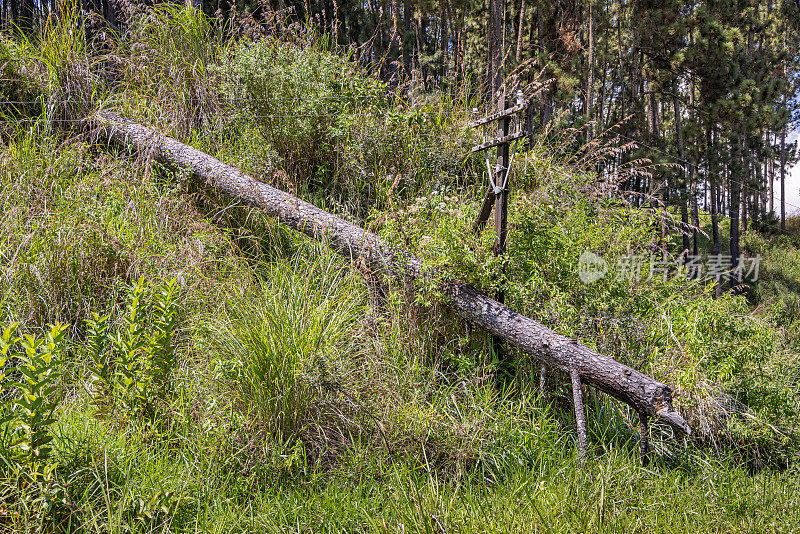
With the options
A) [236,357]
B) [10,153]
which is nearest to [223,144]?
[10,153]

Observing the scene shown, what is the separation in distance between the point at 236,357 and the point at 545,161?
384 cm

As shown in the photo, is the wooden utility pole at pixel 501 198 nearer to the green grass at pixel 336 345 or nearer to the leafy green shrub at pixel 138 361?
the green grass at pixel 336 345

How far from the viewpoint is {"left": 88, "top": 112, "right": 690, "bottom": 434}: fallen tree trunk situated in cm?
289

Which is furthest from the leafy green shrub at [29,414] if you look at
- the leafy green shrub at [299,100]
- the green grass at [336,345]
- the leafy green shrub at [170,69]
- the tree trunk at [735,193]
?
the tree trunk at [735,193]

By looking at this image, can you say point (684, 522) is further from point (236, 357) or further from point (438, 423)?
point (236, 357)

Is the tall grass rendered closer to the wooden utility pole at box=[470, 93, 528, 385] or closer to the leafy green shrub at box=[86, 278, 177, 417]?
the leafy green shrub at box=[86, 278, 177, 417]

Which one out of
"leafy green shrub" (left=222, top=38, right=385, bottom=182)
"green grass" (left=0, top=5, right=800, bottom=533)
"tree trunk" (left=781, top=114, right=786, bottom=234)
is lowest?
"tree trunk" (left=781, top=114, right=786, bottom=234)

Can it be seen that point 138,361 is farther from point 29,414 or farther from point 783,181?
point 783,181

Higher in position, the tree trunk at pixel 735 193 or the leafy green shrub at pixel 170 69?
the leafy green shrub at pixel 170 69

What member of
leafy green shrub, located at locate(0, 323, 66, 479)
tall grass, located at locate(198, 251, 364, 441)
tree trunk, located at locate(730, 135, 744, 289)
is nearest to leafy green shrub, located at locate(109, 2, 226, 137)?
tall grass, located at locate(198, 251, 364, 441)

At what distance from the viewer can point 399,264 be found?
385 centimetres

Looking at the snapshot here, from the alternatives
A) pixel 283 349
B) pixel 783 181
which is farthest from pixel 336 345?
pixel 783 181

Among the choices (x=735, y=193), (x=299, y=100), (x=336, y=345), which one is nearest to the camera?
(x=336, y=345)

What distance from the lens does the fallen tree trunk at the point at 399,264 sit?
2.89 m
